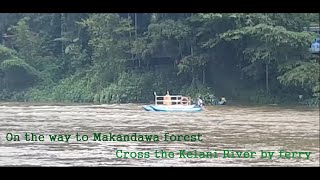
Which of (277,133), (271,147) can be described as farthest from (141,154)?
(277,133)

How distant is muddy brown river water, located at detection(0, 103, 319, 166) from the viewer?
5219 millimetres

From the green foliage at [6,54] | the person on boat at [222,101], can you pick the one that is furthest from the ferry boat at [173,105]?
the green foliage at [6,54]

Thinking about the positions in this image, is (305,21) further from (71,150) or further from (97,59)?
(71,150)

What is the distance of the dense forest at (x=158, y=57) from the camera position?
12.4 metres

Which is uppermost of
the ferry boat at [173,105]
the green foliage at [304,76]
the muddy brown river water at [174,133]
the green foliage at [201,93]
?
the green foliage at [304,76]

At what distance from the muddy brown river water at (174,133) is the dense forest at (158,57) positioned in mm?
2070

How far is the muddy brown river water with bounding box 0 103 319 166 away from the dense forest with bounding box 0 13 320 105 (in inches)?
81.5

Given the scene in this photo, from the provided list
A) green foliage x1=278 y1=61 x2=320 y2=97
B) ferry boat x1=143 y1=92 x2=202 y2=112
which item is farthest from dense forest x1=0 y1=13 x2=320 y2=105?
ferry boat x1=143 y1=92 x2=202 y2=112

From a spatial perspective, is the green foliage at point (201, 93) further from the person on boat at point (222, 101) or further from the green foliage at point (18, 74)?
the green foliage at point (18, 74)

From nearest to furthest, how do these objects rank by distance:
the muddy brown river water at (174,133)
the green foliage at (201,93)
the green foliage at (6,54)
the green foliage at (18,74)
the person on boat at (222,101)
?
the muddy brown river water at (174,133) → the person on boat at (222,101) → the green foliage at (201,93) → the green foliage at (18,74) → the green foliage at (6,54)

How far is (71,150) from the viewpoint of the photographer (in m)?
5.84

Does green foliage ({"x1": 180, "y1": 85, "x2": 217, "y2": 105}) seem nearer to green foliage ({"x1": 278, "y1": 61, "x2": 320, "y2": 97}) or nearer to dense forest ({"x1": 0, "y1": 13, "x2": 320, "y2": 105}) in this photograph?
dense forest ({"x1": 0, "y1": 13, "x2": 320, "y2": 105})

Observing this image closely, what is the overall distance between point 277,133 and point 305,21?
5952mm

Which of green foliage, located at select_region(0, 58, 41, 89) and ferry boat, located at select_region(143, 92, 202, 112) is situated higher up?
green foliage, located at select_region(0, 58, 41, 89)
